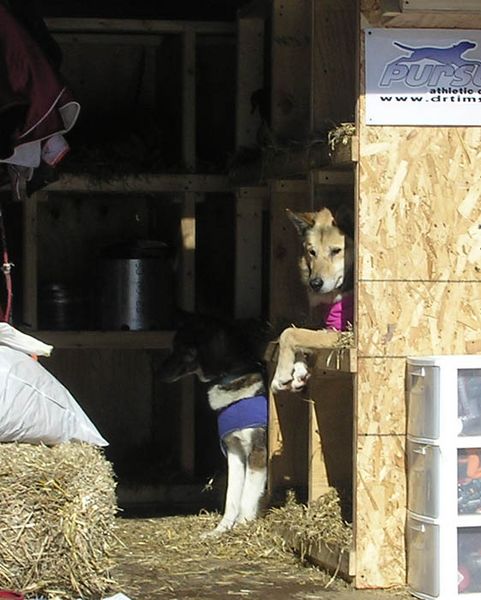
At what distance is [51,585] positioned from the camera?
19.1 ft

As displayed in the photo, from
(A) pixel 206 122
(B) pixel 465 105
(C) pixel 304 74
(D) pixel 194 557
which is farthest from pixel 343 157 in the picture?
(A) pixel 206 122

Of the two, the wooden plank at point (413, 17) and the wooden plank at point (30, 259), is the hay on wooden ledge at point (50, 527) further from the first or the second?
the wooden plank at point (30, 259)

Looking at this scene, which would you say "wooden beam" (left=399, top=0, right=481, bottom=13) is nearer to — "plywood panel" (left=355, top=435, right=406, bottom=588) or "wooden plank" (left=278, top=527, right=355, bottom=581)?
"plywood panel" (left=355, top=435, right=406, bottom=588)

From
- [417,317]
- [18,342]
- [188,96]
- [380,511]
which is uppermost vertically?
[188,96]

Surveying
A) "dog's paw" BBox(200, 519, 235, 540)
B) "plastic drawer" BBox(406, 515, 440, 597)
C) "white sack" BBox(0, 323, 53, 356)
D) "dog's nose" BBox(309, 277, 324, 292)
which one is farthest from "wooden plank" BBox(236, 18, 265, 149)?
"plastic drawer" BBox(406, 515, 440, 597)

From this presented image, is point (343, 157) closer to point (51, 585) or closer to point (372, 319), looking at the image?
point (372, 319)

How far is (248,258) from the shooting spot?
8.66m

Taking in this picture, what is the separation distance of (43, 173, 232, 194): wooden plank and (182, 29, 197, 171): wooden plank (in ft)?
0.48

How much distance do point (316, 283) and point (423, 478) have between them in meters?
1.32

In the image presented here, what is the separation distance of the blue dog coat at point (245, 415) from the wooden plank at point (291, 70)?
1.55 m

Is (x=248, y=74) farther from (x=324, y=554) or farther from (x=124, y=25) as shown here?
(x=324, y=554)

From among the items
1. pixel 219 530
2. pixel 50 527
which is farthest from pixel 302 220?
pixel 50 527

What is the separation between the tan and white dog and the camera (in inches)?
285

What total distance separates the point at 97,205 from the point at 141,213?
0.33 meters
